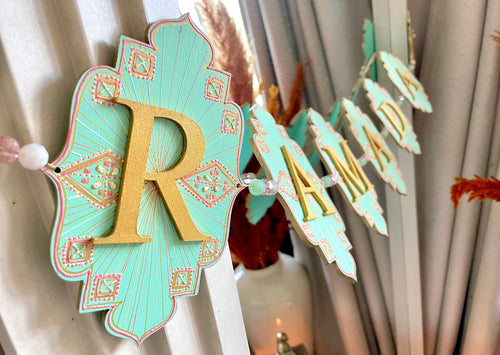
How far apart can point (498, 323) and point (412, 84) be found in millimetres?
666

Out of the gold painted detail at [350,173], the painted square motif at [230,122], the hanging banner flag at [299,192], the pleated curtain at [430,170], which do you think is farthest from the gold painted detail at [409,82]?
the painted square motif at [230,122]

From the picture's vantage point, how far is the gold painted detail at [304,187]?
0.42 metres

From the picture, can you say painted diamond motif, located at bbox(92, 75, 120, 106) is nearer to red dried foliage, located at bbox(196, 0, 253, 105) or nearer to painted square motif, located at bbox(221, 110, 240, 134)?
painted square motif, located at bbox(221, 110, 240, 134)

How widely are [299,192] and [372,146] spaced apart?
0.95 ft

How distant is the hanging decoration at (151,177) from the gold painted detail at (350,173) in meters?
0.12

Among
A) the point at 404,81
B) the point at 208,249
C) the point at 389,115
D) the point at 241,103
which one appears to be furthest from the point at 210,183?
the point at 404,81

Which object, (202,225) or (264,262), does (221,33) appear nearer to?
(202,225)

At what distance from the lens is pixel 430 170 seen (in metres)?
1.02

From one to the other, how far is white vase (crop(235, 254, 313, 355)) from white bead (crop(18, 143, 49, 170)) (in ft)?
2.31

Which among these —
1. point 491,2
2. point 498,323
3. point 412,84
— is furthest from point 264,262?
point 491,2

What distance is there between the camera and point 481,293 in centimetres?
95

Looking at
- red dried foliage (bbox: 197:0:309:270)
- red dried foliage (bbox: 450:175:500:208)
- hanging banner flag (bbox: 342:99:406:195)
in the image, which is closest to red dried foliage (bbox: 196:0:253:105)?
red dried foliage (bbox: 197:0:309:270)

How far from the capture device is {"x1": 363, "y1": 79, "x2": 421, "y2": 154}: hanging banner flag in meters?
0.66

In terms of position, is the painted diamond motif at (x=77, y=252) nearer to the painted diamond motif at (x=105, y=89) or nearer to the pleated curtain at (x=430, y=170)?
→ the painted diamond motif at (x=105, y=89)
